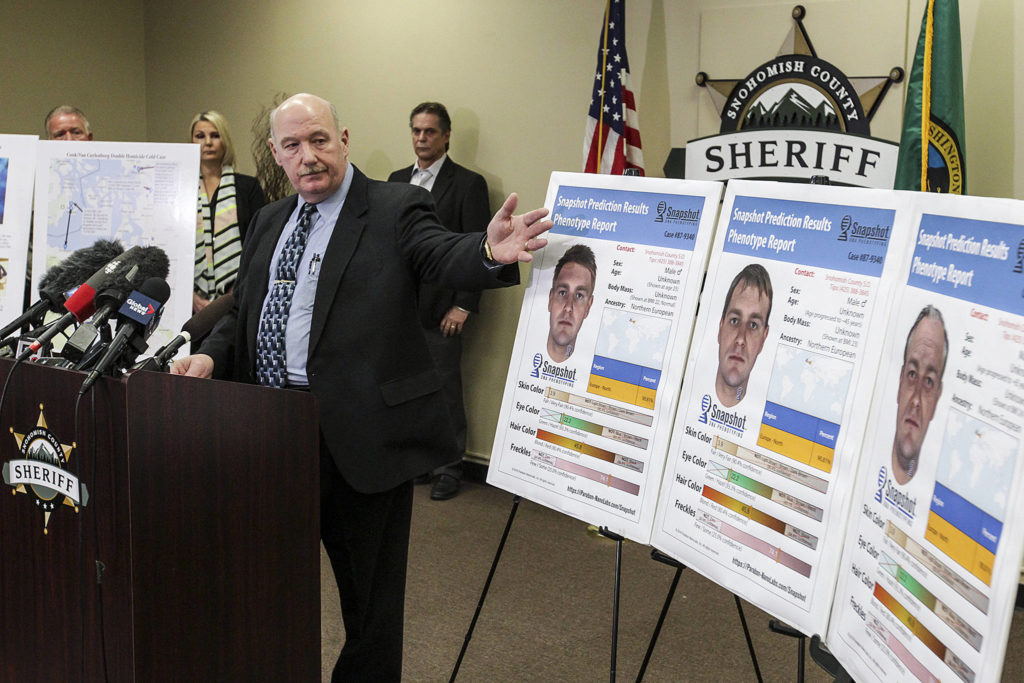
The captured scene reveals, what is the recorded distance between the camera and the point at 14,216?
3520mm

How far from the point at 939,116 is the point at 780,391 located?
1.87m

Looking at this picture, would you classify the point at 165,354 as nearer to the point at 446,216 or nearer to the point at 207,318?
the point at 207,318

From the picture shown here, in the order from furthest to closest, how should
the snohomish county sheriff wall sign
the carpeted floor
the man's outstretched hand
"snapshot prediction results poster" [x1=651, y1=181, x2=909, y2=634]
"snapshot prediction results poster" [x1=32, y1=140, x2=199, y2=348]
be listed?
Answer: 1. the snohomish county sheriff wall sign
2. "snapshot prediction results poster" [x1=32, y1=140, x2=199, y2=348]
3. the carpeted floor
4. the man's outstretched hand
5. "snapshot prediction results poster" [x1=651, y1=181, x2=909, y2=634]

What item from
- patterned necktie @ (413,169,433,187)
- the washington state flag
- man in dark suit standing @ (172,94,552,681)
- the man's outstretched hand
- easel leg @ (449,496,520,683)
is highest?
the washington state flag

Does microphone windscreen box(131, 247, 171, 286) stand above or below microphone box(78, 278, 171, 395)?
above

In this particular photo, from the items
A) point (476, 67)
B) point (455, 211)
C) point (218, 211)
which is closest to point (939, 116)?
point (455, 211)

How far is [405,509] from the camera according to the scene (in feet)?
7.58

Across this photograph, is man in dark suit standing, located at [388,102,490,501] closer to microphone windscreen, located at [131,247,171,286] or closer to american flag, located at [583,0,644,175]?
american flag, located at [583,0,644,175]

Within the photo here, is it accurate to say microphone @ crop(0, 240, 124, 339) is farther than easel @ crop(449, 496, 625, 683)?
Yes

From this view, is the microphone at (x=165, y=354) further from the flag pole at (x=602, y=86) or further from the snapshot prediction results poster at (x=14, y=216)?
the flag pole at (x=602, y=86)

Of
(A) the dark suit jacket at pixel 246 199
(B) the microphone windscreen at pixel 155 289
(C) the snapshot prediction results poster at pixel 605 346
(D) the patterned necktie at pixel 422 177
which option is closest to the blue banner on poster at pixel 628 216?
(C) the snapshot prediction results poster at pixel 605 346

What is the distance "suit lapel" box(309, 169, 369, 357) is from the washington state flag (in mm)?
1687

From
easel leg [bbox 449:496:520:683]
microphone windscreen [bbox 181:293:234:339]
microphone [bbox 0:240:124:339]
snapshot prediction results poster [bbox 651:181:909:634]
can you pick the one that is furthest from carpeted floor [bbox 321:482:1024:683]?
microphone [bbox 0:240:124:339]

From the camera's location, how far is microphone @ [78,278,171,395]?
1643 mm
